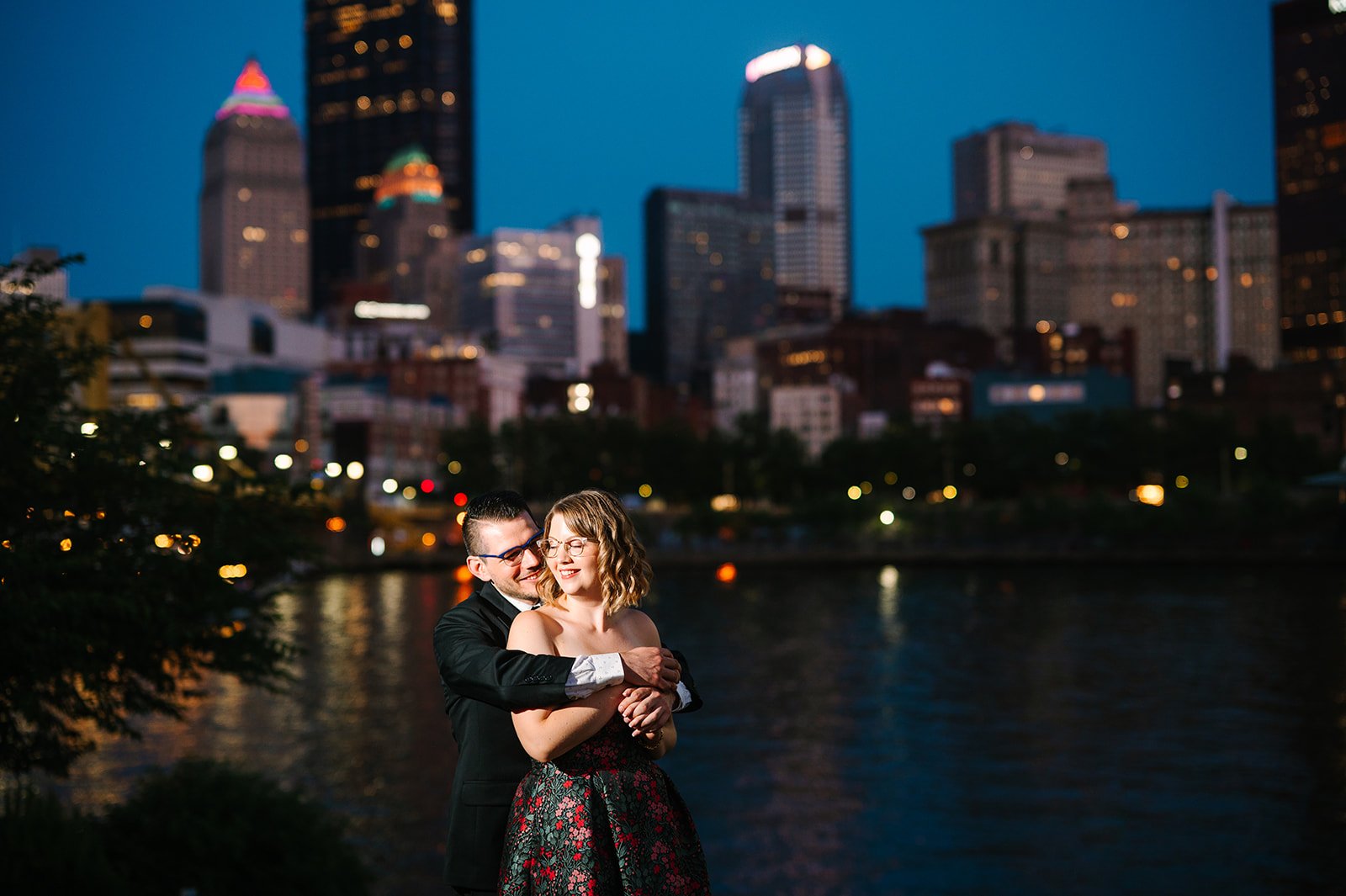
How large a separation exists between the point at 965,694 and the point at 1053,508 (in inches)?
2844

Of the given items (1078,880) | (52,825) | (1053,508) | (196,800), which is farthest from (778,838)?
(1053,508)

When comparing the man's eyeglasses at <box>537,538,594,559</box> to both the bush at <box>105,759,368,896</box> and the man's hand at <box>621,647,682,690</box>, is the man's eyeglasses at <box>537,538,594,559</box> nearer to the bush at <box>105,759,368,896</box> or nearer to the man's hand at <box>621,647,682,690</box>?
the man's hand at <box>621,647,682,690</box>

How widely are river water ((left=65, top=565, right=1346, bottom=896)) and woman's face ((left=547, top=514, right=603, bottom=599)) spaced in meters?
18.4

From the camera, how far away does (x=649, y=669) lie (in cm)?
543

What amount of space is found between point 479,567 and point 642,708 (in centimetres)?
105

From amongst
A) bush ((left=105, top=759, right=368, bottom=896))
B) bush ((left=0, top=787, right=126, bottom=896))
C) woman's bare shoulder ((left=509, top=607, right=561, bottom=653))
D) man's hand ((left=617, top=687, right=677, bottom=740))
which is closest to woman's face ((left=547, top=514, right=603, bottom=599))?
woman's bare shoulder ((left=509, top=607, right=561, bottom=653))

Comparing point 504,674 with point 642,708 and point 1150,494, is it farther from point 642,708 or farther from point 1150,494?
point 1150,494

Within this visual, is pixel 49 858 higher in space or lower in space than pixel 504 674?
lower

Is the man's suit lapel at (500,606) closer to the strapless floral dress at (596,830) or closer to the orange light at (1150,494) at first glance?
the strapless floral dress at (596,830)

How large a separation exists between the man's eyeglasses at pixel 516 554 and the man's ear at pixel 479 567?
6 cm

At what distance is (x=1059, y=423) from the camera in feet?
481

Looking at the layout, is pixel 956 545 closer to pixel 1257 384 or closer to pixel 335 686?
pixel 1257 384

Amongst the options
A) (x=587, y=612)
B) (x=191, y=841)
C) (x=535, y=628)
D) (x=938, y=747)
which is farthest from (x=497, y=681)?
(x=938, y=747)

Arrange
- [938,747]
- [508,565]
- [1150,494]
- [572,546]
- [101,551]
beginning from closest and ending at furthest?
[572,546] < [508,565] < [101,551] < [938,747] < [1150,494]
